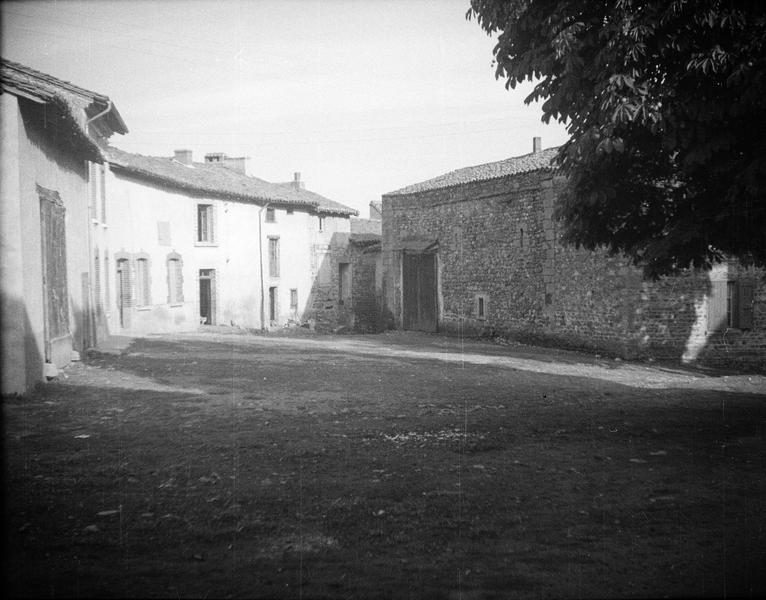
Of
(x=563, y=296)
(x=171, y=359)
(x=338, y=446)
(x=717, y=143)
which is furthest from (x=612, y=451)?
(x=563, y=296)

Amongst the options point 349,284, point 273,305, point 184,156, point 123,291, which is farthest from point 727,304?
point 184,156

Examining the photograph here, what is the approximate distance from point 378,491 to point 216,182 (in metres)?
23.8

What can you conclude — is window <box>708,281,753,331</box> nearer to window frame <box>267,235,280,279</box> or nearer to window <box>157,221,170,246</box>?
window <box>157,221,170,246</box>

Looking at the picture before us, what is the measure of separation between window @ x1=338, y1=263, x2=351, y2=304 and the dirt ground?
21.6m

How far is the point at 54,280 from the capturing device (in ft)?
35.5

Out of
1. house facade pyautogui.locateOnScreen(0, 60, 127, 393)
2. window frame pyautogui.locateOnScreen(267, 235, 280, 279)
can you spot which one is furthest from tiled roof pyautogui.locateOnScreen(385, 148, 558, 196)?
house facade pyautogui.locateOnScreen(0, 60, 127, 393)

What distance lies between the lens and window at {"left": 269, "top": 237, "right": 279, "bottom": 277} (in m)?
29.3

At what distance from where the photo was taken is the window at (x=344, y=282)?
1268 inches

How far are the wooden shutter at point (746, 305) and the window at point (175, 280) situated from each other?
742 inches

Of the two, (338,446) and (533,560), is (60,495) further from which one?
(533,560)

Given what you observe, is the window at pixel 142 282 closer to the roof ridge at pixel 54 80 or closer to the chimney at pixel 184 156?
the chimney at pixel 184 156

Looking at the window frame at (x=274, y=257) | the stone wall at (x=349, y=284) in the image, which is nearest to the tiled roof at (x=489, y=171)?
the stone wall at (x=349, y=284)

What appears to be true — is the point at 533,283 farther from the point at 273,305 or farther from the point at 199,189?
the point at 273,305

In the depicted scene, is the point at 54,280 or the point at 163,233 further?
the point at 163,233
